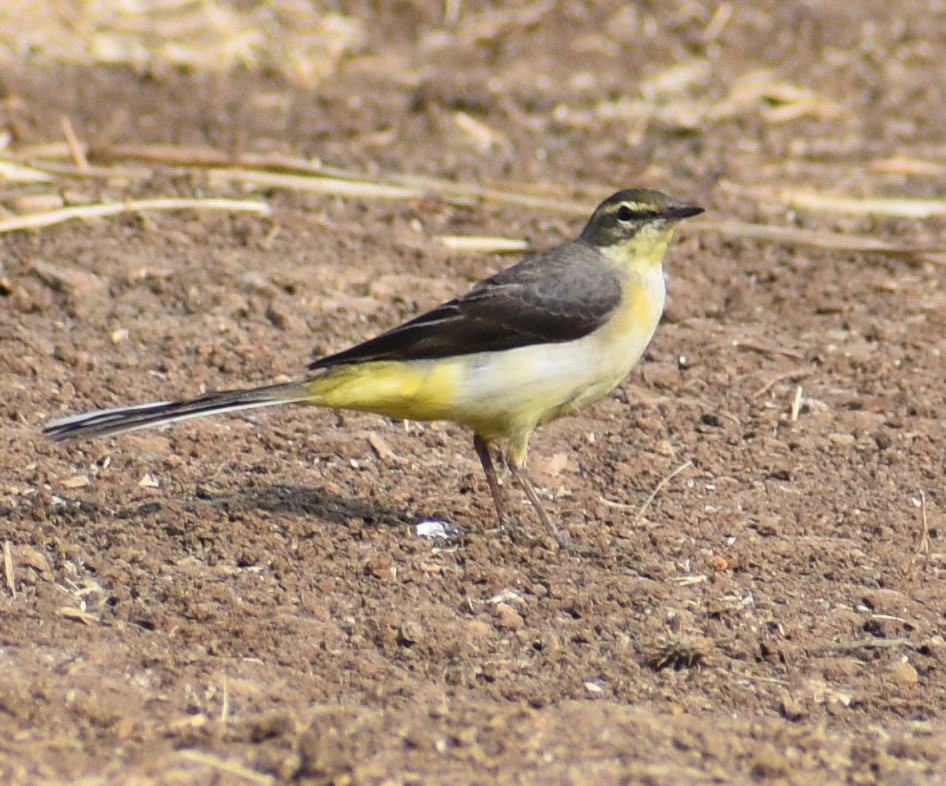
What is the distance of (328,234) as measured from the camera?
30.3 feet

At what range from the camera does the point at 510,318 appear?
6590 mm

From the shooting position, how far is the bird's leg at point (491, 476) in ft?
21.5

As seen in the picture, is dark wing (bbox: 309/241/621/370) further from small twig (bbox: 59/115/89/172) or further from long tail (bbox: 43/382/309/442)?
small twig (bbox: 59/115/89/172)

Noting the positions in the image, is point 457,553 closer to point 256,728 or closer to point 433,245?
point 256,728

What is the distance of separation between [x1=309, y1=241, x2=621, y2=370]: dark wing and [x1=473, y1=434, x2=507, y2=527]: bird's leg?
48 centimetres

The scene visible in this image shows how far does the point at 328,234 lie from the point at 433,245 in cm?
65

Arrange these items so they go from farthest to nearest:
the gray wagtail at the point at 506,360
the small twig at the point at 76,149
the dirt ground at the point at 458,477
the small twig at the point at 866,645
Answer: the small twig at the point at 76,149
the gray wagtail at the point at 506,360
the small twig at the point at 866,645
the dirt ground at the point at 458,477

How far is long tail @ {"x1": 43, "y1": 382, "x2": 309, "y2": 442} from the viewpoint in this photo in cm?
593

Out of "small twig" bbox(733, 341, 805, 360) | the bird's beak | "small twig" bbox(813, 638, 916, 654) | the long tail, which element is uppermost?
the bird's beak

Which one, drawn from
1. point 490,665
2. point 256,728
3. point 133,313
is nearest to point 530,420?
point 490,665

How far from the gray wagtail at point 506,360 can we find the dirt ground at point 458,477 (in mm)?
483

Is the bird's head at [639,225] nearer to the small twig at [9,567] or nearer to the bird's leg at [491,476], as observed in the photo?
the bird's leg at [491,476]

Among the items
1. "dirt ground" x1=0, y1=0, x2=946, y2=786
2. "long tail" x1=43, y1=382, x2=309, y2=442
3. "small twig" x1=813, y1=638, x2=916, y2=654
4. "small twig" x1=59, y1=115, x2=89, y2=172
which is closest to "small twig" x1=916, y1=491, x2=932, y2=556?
"dirt ground" x1=0, y1=0, x2=946, y2=786

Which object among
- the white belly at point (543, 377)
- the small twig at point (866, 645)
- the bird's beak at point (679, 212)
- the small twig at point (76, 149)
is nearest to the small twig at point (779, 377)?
the bird's beak at point (679, 212)
